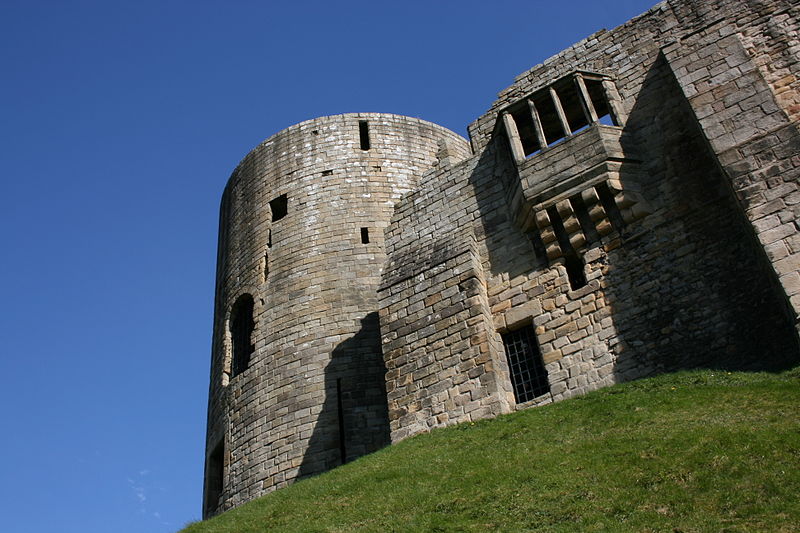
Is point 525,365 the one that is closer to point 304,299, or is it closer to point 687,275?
point 687,275

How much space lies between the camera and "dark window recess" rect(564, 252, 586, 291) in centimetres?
1469

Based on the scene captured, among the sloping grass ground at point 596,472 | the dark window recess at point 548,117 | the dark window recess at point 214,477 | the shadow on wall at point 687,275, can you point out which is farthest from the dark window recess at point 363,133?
the sloping grass ground at point 596,472

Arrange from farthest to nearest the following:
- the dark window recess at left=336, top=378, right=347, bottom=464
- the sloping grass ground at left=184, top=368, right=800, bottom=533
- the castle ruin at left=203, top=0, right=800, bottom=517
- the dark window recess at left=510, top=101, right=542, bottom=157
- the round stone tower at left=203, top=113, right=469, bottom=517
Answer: the round stone tower at left=203, top=113, right=469, bottom=517, the dark window recess at left=336, top=378, right=347, bottom=464, the dark window recess at left=510, top=101, right=542, bottom=157, the castle ruin at left=203, top=0, right=800, bottom=517, the sloping grass ground at left=184, top=368, right=800, bottom=533

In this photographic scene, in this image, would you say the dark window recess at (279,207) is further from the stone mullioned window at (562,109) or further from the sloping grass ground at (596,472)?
the sloping grass ground at (596,472)

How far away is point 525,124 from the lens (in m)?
16.8

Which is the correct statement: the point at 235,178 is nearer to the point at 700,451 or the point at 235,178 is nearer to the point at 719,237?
the point at 719,237

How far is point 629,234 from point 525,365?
3.23m

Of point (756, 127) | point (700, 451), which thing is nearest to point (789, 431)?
point (700, 451)

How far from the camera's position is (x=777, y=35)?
14281mm

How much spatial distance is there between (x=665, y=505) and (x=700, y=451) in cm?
133

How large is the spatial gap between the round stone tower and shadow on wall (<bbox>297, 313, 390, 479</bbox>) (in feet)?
0.08

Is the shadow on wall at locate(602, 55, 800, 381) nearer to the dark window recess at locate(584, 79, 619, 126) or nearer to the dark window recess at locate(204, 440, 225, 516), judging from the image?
the dark window recess at locate(584, 79, 619, 126)

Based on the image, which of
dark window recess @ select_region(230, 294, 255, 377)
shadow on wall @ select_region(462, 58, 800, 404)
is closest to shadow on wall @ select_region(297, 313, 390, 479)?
dark window recess @ select_region(230, 294, 255, 377)

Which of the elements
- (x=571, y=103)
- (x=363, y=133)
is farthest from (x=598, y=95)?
(x=363, y=133)
